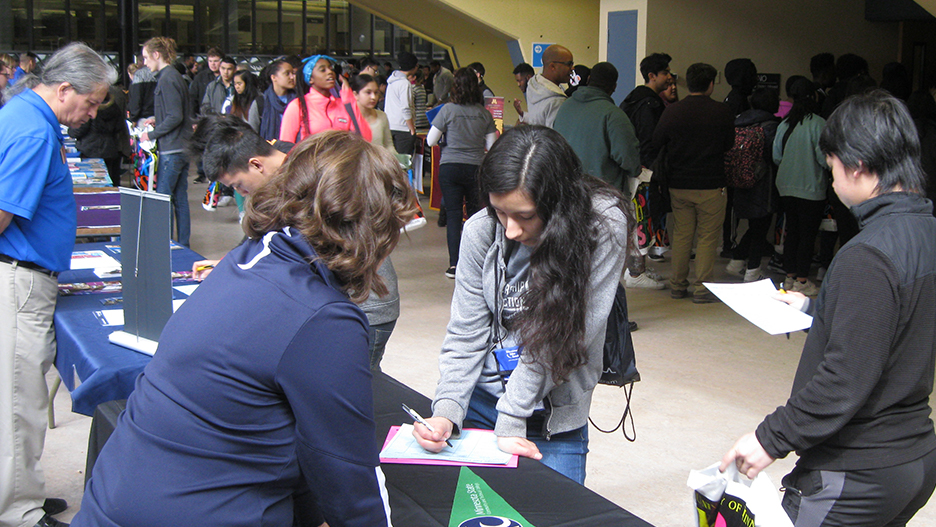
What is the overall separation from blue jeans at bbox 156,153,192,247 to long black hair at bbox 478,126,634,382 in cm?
512

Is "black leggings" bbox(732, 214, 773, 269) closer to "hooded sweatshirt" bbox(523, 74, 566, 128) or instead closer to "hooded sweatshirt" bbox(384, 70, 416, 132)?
"hooded sweatshirt" bbox(523, 74, 566, 128)

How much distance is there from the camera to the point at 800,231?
5.66 m

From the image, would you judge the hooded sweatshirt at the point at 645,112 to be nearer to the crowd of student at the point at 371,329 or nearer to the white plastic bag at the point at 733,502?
the crowd of student at the point at 371,329

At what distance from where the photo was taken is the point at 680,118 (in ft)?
17.2

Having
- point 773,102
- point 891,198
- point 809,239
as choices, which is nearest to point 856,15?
point 773,102

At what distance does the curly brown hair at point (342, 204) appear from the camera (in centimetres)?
127

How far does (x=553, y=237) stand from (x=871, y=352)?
0.67 metres

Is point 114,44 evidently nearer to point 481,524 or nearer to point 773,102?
point 773,102

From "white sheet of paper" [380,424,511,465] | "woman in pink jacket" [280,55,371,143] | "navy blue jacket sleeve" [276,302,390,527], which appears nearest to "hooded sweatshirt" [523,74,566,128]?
"woman in pink jacket" [280,55,371,143]

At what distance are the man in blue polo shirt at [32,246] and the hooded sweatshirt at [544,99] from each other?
159 inches

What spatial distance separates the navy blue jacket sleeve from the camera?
3.85 feet

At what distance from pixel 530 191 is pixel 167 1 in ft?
75.2

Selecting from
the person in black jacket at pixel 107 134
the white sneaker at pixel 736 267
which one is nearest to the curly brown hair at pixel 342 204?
the white sneaker at pixel 736 267

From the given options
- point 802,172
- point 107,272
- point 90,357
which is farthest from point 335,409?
point 802,172
